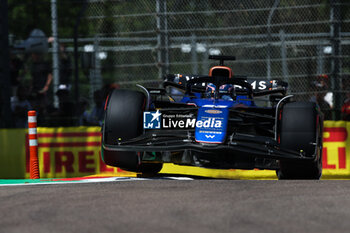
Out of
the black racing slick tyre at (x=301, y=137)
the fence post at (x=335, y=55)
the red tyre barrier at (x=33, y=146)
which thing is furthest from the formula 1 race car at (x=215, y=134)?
the fence post at (x=335, y=55)

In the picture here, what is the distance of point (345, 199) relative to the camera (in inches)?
236

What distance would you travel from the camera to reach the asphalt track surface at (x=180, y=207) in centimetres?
493

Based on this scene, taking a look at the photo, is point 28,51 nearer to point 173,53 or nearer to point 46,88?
point 46,88

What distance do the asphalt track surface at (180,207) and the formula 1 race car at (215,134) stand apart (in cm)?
48

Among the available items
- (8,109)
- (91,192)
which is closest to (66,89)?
(8,109)

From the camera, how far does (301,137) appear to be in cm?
762

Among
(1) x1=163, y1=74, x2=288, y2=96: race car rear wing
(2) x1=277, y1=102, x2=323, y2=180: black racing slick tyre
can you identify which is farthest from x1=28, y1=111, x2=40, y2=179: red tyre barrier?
(2) x1=277, y1=102, x2=323, y2=180: black racing slick tyre

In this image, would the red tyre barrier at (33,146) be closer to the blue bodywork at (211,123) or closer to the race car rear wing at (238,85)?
the race car rear wing at (238,85)

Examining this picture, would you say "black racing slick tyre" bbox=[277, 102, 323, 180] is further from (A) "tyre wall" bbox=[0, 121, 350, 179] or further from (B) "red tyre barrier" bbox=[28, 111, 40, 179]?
(B) "red tyre barrier" bbox=[28, 111, 40, 179]

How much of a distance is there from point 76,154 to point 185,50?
3.32 metres

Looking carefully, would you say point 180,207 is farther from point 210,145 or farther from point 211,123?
point 211,123

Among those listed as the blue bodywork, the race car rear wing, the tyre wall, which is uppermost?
the race car rear wing

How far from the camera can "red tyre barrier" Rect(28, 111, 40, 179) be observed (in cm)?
930

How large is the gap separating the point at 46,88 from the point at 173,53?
2.28 meters
